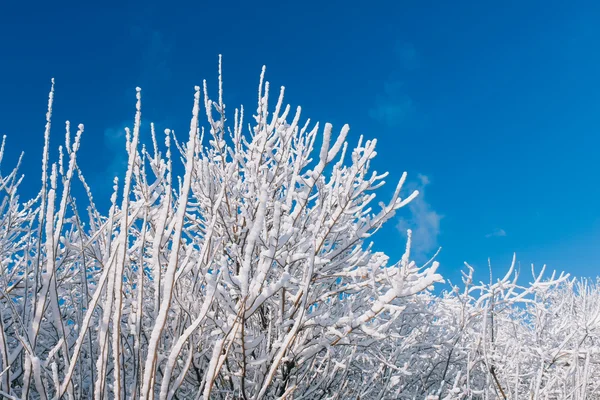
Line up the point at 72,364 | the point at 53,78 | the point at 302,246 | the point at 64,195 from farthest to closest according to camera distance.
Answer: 1. the point at 302,246
2. the point at 53,78
3. the point at 64,195
4. the point at 72,364

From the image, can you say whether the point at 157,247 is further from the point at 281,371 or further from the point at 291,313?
the point at 281,371

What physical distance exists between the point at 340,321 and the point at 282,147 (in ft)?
5.50

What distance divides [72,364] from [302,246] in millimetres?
1653

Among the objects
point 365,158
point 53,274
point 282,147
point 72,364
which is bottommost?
point 72,364

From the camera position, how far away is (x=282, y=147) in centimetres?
369

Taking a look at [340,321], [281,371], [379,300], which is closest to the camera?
[379,300]

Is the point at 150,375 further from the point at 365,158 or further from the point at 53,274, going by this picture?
the point at 365,158

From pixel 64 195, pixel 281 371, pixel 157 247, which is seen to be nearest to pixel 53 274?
pixel 64 195

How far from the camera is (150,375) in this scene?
1329 millimetres

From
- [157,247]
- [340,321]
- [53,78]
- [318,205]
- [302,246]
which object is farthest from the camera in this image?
[318,205]

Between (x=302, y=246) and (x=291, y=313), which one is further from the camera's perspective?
(x=302, y=246)

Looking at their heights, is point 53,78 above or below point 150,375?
above

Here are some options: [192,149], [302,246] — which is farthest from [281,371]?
[192,149]

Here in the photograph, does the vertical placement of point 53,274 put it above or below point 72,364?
above
